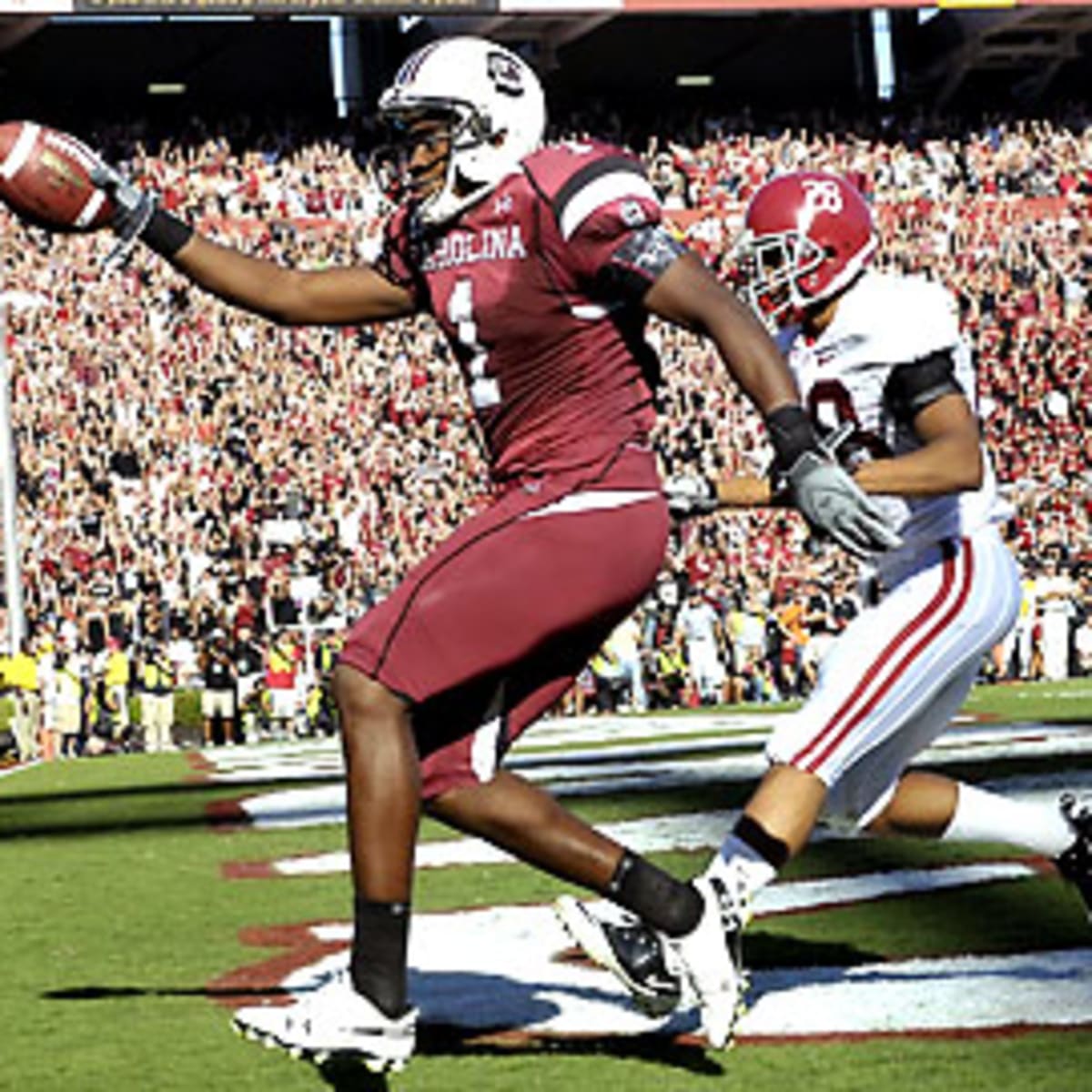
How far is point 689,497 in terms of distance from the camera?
399 cm

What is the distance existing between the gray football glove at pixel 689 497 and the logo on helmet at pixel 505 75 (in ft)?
2.45

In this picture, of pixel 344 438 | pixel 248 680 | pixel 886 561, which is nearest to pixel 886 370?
pixel 886 561

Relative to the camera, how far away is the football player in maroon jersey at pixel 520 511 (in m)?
3.79

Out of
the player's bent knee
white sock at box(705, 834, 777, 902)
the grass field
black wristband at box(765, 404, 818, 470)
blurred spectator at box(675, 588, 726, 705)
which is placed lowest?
blurred spectator at box(675, 588, 726, 705)

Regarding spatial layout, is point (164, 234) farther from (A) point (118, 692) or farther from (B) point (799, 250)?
(A) point (118, 692)

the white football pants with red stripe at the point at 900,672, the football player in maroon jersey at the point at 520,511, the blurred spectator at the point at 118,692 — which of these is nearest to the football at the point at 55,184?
the football player in maroon jersey at the point at 520,511

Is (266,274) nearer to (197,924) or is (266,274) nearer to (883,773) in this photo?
(883,773)

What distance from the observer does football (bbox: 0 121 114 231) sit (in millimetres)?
4387

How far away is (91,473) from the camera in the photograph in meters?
24.0

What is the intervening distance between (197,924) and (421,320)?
69.3 ft

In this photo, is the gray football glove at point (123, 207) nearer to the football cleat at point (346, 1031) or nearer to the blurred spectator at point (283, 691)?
the football cleat at point (346, 1031)

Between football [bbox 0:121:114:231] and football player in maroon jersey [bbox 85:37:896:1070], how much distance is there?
23.2 inches

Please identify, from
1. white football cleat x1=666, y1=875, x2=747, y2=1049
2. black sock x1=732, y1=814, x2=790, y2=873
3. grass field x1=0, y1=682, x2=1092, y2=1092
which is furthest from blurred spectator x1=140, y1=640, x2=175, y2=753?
white football cleat x1=666, y1=875, x2=747, y2=1049

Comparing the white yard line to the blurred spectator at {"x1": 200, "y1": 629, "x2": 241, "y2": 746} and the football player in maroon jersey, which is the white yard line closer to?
the football player in maroon jersey
